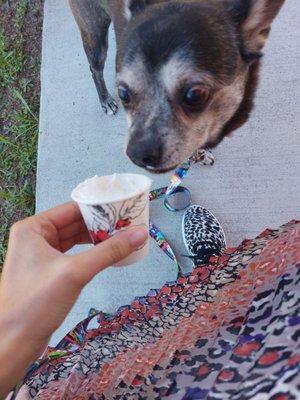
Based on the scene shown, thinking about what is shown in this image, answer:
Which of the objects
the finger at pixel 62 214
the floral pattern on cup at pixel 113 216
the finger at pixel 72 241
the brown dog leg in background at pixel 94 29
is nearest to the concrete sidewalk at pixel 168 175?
the brown dog leg in background at pixel 94 29

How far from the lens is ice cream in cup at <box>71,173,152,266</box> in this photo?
1.24 meters

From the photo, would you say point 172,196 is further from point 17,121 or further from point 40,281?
point 40,281

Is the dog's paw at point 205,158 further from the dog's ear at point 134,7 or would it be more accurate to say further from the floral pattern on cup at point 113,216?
the floral pattern on cup at point 113,216

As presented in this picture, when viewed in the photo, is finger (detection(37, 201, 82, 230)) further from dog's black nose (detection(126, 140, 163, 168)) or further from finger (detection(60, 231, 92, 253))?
dog's black nose (detection(126, 140, 163, 168))

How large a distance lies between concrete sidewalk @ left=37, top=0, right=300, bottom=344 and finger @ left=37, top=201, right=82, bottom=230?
1.08m

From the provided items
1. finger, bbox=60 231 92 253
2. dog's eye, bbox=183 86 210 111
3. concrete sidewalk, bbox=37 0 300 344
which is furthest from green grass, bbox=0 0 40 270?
dog's eye, bbox=183 86 210 111

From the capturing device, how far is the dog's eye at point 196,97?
5.69 feet

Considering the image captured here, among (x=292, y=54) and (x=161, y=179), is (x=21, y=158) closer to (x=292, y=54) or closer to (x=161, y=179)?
(x=161, y=179)

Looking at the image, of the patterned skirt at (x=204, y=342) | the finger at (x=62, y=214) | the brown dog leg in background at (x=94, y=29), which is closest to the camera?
the patterned skirt at (x=204, y=342)

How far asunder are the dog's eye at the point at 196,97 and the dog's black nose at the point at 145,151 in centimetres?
19

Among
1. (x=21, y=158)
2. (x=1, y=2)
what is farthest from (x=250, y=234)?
(x=1, y=2)

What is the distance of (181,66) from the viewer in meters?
1.69

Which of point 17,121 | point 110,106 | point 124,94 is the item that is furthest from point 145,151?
point 17,121

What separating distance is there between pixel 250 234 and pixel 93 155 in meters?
0.97
